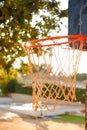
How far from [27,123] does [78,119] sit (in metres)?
2.37

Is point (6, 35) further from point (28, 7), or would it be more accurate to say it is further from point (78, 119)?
point (78, 119)

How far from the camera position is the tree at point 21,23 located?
30.8 ft

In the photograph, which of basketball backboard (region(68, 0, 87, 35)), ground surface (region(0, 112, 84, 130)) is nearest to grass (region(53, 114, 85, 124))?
ground surface (region(0, 112, 84, 130))

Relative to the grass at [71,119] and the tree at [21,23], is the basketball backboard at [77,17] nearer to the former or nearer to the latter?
the tree at [21,23]

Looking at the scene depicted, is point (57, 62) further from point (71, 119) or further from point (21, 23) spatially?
point (71, 119)

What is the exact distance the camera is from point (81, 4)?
213 inches

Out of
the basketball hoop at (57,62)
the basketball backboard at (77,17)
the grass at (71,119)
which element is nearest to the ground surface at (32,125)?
the grass at (71,119)

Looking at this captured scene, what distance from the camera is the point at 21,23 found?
9453 millimetres

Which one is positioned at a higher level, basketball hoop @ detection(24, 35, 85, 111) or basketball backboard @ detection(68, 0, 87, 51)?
basketball backboard @ detection(68, 0, 87, 51)

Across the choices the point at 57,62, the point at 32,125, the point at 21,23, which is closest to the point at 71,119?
the point at 32,125

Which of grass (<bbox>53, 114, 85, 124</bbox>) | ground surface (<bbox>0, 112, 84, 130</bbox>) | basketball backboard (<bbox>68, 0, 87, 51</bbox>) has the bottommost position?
grass (<bbox>53, 114, 85, 124</bbox>)

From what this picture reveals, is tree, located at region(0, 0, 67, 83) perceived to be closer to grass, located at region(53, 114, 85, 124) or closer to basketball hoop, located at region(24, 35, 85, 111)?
grass, located at region(53, 114, 85, 124)

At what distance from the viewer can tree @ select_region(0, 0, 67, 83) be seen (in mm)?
9398

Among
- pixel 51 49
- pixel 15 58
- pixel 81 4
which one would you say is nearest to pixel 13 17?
pixel 15 58
